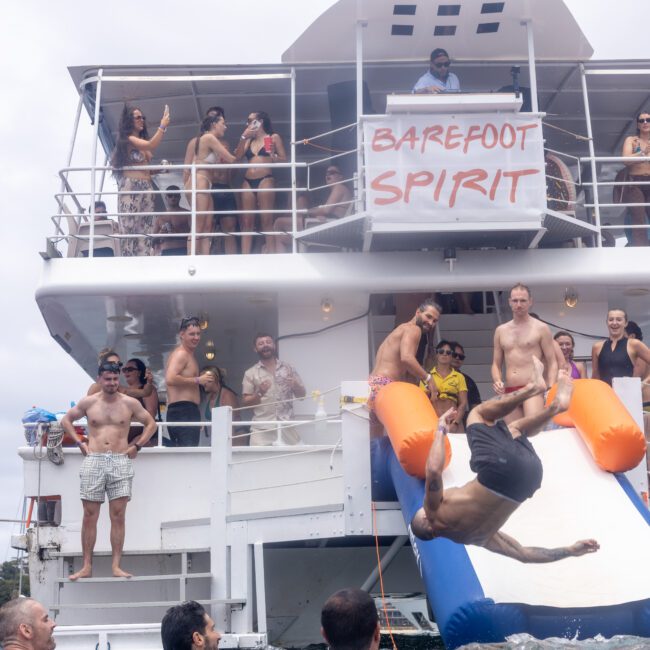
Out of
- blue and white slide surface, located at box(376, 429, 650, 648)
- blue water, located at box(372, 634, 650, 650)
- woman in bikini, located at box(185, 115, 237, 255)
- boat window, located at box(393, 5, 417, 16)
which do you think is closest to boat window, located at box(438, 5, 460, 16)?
boat window, located at box(393, 5, 417, 16)

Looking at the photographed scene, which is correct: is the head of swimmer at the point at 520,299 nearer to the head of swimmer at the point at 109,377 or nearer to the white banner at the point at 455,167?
the white banner at the point at 455,167

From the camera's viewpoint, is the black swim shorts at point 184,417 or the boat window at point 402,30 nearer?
the black swim shorts at point 184,417

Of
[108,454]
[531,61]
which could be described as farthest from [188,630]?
[531,61]

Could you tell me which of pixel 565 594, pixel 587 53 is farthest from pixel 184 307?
pixel 565 594

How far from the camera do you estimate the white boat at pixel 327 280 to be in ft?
27.8

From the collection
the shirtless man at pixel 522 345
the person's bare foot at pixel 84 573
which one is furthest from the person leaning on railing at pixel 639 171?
the person's bare foot at pixel 84 573

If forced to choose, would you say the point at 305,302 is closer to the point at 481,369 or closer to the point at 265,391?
the point at 265,391

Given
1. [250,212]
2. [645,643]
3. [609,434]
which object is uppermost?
[250,212]

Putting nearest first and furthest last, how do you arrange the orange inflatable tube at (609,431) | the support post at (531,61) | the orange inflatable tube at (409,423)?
1. the orange inflatable tube at (409,423)
2. the orange inflatable tube at (609,431)
3. the support post at (531,61)

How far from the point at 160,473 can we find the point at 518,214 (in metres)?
4.14

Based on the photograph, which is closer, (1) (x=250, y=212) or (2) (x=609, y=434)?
(2) (x=609, y=434)

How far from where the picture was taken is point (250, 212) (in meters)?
10.4

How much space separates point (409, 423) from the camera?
7137 millimetres

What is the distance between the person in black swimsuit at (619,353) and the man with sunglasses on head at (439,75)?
3.11 m
